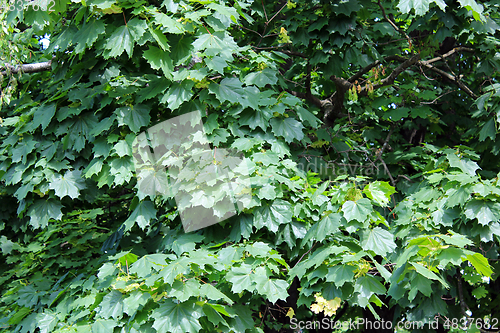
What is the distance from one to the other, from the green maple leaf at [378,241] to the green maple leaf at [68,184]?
109 inches

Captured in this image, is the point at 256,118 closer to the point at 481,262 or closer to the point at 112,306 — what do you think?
the point at 112,306

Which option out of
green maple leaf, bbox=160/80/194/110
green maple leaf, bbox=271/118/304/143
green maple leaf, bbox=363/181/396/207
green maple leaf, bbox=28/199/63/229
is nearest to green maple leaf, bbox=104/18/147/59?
green maple leaf, bbox=160/80/194/110

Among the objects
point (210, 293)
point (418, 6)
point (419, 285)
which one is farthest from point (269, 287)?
point (418, 6)

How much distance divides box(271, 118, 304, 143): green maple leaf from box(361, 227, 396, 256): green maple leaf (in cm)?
115

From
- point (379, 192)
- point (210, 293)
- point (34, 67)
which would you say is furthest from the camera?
point (34, 67)

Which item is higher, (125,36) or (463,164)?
(125,36)

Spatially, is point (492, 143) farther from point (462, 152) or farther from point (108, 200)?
point (108, 200)

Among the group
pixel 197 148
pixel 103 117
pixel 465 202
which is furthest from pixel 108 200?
pixel 465 202

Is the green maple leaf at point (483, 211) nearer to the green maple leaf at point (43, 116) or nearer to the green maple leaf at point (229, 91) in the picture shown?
the green maple leaf at point (229, 91)

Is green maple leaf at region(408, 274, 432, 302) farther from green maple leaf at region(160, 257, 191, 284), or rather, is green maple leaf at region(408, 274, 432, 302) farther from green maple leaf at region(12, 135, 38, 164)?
green maple leaf at region(12, 135, 38, 164)

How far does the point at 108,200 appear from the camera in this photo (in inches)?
232

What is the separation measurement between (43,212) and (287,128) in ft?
8.51

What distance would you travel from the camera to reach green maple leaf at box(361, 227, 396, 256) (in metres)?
3.32

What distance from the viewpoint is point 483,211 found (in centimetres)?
371
